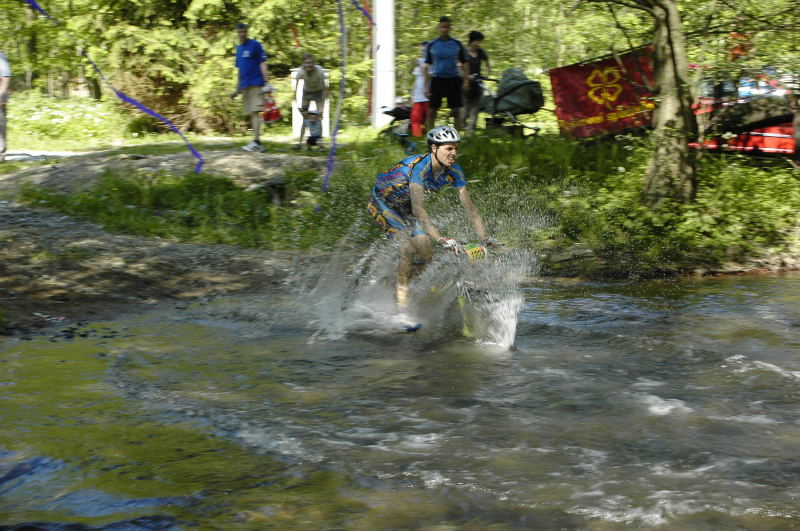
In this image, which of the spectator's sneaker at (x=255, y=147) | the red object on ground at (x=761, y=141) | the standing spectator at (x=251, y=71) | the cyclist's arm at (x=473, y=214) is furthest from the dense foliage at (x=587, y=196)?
the cyclist's arm at (x=473, y=214)

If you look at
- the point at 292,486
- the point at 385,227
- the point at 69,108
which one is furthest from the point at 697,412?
the point at 69,108

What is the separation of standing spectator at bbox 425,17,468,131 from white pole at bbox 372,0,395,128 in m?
2.55

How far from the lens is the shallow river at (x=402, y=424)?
4602mm

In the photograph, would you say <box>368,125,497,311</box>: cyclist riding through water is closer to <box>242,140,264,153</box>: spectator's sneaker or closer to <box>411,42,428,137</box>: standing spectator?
<box>411,42,428,137</box>: standing spectator

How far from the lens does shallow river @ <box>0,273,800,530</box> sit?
4.60 m

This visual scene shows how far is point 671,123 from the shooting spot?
11508 millimetres

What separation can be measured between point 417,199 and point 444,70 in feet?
21.3

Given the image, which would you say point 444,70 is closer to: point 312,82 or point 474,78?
point 474,78

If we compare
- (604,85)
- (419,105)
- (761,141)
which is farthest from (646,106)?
(419,105)

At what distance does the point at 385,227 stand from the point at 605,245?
387 centimetres

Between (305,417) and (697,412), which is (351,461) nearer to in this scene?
(305,417)

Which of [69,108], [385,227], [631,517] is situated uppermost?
[69,108]

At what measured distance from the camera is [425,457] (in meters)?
5.27

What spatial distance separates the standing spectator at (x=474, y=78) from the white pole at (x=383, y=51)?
2.43 m
